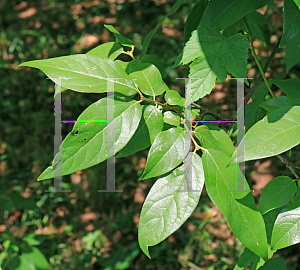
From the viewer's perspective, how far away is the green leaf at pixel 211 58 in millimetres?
707

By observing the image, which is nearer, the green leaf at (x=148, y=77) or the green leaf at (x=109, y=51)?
the green leaf at (x=148, y=77)

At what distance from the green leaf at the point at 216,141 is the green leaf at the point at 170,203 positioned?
47 mm

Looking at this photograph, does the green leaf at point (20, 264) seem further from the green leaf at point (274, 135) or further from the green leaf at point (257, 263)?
the green leaf at point (274, 135)

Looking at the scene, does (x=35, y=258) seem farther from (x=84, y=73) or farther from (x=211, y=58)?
(x=211, y=58)

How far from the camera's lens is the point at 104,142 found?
27.0 inches

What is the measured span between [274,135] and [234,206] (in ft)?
0.66

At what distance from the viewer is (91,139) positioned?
69 centimetres

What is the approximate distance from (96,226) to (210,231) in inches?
36.0

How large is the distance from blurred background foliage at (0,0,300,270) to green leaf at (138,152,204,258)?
1.33 m

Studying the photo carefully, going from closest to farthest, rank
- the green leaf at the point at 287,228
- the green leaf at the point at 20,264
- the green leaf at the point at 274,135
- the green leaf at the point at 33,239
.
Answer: the green leaf at the point at 274,135 < the green leaf at the point at 287,228 < the green leaf at the point at 20,264 < the green leaf at the point at 33,239

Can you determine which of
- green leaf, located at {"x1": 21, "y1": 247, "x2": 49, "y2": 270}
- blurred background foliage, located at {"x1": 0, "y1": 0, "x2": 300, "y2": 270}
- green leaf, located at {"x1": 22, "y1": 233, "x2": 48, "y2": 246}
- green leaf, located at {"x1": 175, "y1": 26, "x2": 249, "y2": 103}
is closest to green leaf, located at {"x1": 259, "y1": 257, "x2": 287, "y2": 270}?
green leaf, located at {"x1": 175, "y1": 26, "x2": 249, "y2": 103}

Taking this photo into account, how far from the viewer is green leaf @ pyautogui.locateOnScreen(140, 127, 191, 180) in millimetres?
709

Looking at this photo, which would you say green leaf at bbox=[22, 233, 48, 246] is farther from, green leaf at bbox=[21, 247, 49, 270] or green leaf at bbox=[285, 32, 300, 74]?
green leaf at bbox=[285, 32, 300, 74]

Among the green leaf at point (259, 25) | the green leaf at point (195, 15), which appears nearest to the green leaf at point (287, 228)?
the green leaf at point (195, 15)
